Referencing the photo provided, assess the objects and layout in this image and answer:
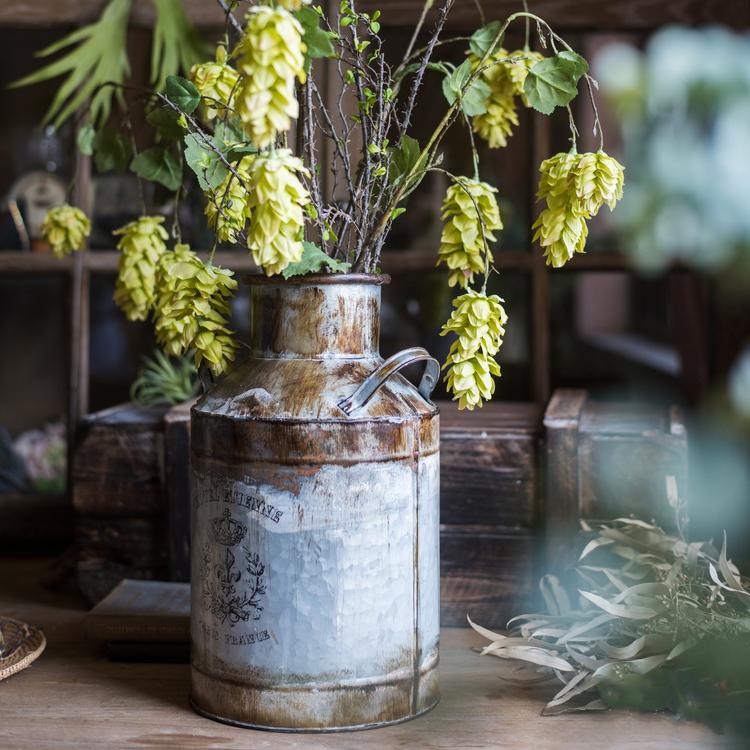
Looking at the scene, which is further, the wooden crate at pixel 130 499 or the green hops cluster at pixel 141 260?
the wooden crate at pixel 130 499

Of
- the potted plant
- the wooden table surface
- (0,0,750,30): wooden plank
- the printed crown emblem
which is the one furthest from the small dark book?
(0,0,750,30): wooden plank

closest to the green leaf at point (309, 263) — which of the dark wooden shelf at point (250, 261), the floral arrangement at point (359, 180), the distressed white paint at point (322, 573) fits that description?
the floral arrangement at point (359, 180)

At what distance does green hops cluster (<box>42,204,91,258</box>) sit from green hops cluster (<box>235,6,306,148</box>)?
0.58 m

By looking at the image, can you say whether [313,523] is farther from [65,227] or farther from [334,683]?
[65,227]

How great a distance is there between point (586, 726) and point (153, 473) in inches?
29.9

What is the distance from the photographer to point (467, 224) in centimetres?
130

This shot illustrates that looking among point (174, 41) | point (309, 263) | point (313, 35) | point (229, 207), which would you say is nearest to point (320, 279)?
point (309, 263)

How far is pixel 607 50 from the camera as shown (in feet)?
6.18

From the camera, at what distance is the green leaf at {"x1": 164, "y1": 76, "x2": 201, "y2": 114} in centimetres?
123

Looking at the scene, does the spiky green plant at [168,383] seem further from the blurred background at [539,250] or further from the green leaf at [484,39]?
the green leaf at [484,39]

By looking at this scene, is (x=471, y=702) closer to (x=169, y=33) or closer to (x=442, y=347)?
(x=442, y=347)

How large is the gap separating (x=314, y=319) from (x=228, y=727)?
18.4 inches

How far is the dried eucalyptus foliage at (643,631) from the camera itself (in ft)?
3.98

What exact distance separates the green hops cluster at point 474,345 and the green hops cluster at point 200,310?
0.27m
